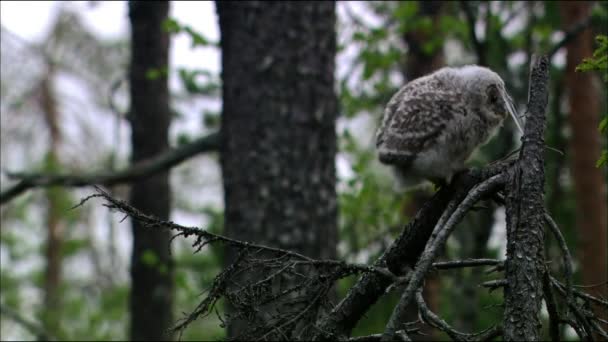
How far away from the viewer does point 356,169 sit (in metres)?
8.34

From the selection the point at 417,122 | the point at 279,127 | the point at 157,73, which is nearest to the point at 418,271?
the point at 417,122

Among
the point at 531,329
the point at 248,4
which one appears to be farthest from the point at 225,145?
the point at 531,329

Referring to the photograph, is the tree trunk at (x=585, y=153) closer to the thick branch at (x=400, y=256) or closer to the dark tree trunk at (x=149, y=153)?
the dark tree trunk at (x=149, y=153)

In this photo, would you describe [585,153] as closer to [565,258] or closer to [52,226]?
[565,258]

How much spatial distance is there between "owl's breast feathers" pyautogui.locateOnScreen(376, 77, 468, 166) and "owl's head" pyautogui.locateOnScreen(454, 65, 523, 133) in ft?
0.22

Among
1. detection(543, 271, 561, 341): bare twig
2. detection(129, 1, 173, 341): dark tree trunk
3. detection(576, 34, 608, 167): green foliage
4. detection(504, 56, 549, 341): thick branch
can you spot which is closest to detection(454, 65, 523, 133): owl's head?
detection(576, 34, 608, 167): green foliage

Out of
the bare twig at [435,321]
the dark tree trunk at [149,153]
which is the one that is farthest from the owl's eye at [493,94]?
the dark tree trunk at [149,153]

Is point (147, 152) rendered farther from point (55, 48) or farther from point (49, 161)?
point (55, 48)

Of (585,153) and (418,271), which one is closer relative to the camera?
(418,271)

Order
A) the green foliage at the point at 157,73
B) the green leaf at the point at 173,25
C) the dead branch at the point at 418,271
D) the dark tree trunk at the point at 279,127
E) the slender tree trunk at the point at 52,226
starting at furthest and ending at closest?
the slender tree trunk at the point at 52,226, the green foliage at the point at 157,73, the green leaf at the point at 173,25, the dark tree trunk at the point at 279,127, the dead branch at the point at 418,271

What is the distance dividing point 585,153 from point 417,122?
19.9 ft

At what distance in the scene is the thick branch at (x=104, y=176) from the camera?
22.6 feet

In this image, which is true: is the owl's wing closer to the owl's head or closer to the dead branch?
the owl's head

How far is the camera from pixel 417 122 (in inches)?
130
